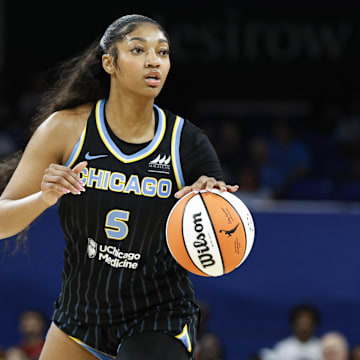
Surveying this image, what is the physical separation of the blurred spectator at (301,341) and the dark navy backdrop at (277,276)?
1.00ft

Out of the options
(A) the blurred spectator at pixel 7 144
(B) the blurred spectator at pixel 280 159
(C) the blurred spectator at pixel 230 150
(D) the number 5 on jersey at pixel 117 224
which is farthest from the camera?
(A) the blurred spectator at pixel 7 144

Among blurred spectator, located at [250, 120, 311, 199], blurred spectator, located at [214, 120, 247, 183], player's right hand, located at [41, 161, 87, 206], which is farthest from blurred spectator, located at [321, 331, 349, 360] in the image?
player's right hand, located at [41, 161, 87, 206]

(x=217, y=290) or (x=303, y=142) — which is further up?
(x=303, y=142)

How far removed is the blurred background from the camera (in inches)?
316

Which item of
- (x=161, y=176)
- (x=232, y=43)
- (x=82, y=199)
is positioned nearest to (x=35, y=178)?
(x=82, y=199)

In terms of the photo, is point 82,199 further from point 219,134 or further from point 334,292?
point 219,134

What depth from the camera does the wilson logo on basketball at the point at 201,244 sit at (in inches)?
143

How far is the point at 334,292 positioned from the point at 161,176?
467 cm

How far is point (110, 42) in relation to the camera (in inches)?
152

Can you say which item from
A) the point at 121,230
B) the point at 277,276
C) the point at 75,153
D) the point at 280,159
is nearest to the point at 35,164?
the point at 75,153

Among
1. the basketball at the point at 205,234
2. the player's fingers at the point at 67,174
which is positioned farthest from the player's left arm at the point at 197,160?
the player's fingers at the point at 67,174

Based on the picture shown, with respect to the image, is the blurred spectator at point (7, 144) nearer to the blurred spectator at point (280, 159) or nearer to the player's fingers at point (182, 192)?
the blurred spectator at point (280, 159)

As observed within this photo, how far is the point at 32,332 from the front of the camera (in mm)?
7738

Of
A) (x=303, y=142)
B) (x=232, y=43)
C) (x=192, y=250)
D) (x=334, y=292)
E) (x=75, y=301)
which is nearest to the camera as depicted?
(x=192, y=250)
